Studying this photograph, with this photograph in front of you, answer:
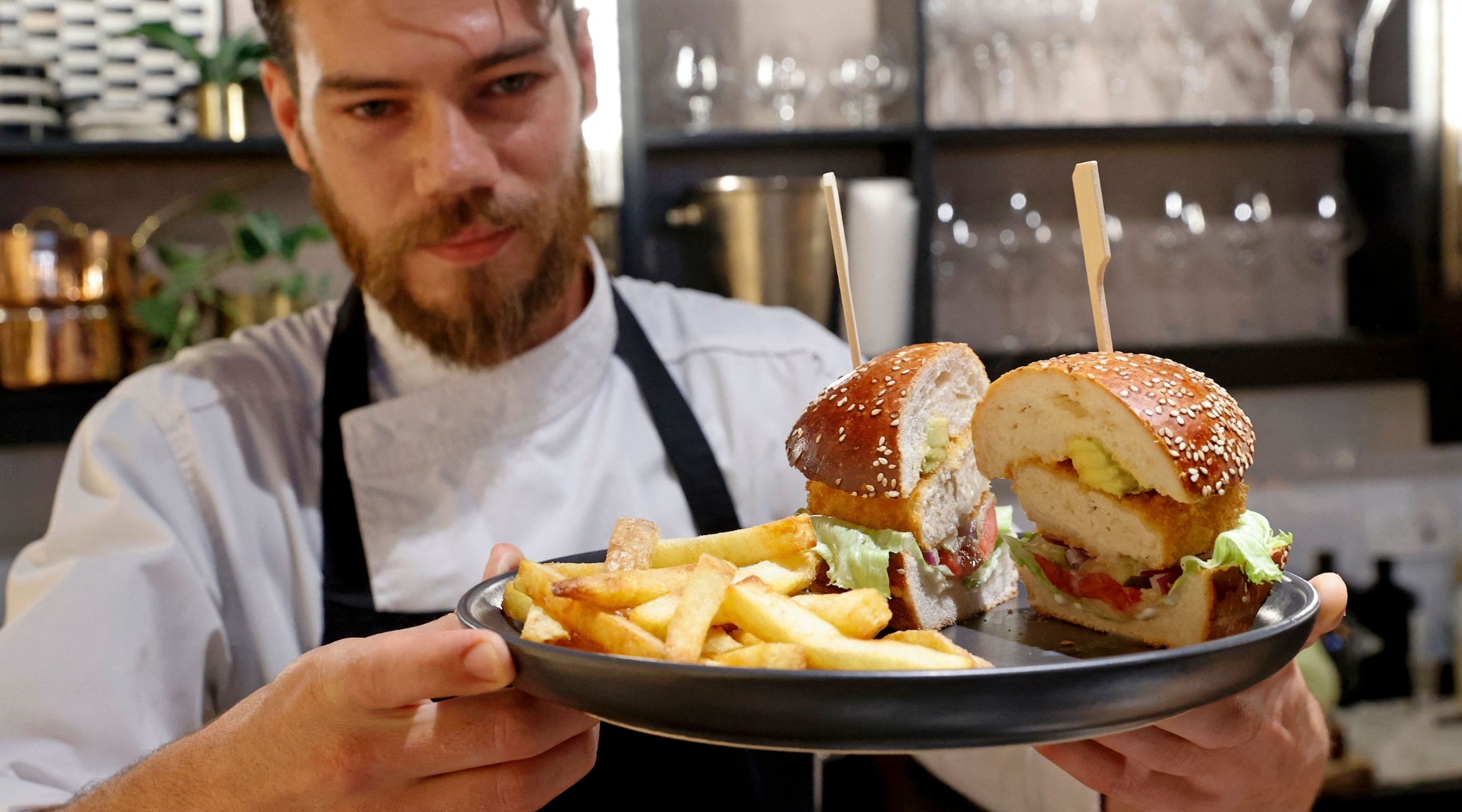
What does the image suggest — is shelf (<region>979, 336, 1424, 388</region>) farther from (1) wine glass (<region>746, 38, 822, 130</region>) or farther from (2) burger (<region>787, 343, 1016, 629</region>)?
(2) burger (<region>787, 343, 1016, 629</region>)

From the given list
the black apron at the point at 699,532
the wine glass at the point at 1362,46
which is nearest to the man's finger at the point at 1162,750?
the black apron at the point at 699,532

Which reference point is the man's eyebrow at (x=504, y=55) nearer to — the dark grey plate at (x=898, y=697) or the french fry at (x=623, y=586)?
the french fry at (x=623, y=586)

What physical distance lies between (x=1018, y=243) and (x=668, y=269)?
990 mm

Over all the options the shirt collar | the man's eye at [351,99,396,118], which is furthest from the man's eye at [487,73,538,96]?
the shirt collar

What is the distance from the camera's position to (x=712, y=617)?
3.02ft

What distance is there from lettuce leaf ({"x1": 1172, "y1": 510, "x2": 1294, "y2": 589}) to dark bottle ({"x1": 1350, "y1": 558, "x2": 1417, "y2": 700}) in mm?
2579

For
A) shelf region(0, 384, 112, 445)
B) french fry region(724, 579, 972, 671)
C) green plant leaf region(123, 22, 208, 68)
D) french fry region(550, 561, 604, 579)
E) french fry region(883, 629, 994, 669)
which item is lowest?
french fry region(883, 629, 994, 669)

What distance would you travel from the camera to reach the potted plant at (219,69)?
2713 mm

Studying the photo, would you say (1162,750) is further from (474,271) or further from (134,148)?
(134,148)

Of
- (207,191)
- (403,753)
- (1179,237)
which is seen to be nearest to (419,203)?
(403,753)

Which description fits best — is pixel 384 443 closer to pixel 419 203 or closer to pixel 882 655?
pixel 419 203

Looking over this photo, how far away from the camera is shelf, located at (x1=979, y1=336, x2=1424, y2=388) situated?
122 inches

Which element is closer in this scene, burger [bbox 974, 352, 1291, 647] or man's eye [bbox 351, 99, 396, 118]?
burger [bbox 974, 352, 1291, 647]

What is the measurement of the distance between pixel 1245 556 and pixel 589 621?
24.6 inches
